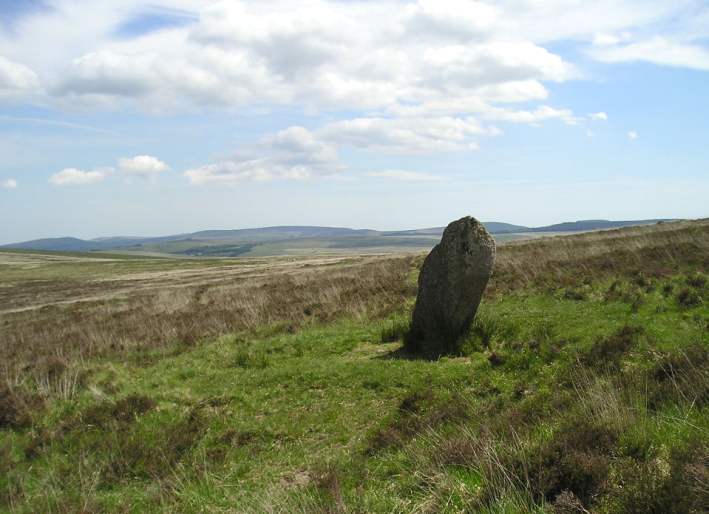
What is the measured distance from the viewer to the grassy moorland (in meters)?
4.98

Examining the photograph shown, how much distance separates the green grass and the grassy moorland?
0.12ft

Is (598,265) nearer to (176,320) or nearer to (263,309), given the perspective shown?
(263,309)

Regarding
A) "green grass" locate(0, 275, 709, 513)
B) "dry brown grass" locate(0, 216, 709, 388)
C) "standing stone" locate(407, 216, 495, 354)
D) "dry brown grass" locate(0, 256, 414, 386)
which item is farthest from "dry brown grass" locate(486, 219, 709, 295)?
"standing stone" locate(407, 216, 495, 354)

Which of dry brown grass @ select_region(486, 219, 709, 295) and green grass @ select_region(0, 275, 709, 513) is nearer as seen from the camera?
green grass @ select_region(0, 275, 709, 513)

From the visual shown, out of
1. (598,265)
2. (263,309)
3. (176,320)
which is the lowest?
(176,320)

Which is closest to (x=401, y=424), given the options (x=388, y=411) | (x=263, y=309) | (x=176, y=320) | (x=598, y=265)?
(x=388, y=411)

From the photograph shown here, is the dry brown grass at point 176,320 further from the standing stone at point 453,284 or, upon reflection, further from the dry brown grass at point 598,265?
the standing stone at point 453,284

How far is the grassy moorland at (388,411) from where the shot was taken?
4984 millimetres

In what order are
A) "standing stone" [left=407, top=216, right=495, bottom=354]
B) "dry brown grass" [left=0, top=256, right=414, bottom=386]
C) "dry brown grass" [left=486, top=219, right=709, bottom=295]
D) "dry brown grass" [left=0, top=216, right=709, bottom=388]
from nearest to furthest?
"standing stone" [left=407, top=216, right=495, bottom=354], "dry brown grass" [left=0, top=256, right=414, bottom=386], "dry brown grass" [left=0, top=216, right=709, bottom=388], "dry brown grass" [left=486, top=219, right=709, bottom=295]

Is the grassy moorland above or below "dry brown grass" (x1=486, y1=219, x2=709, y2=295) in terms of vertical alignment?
below

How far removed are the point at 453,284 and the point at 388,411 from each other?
417 centimetres

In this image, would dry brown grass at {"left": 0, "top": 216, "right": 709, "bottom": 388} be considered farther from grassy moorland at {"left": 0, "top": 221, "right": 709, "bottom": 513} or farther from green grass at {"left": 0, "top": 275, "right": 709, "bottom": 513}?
green grass at {"left": 0, "top": 275, "right": 709, "bottom": 513}

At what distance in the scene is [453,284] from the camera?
11977 mm

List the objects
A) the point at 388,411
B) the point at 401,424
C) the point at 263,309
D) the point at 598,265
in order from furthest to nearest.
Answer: the point at 263,309 < the point at 598,265 < the point at 388,411 < the point at 401,424
